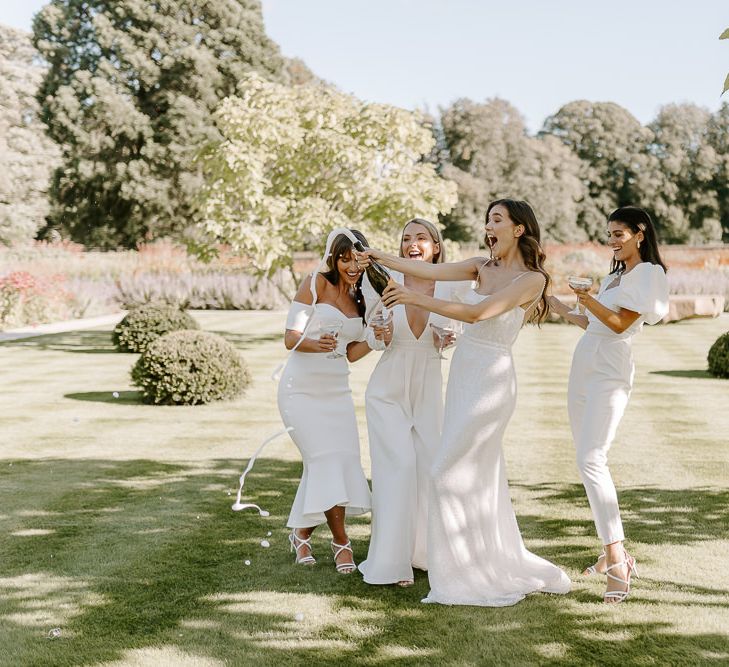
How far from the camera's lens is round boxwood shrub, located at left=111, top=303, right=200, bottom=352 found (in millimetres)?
18047

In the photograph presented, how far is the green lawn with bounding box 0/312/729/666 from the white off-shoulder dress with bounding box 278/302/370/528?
1.67ft

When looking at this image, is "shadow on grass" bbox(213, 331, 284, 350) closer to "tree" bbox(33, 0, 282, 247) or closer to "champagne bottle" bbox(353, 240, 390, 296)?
"champagne bottle" bbox(353, 240, 390, 296)

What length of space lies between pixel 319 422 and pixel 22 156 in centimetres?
4423

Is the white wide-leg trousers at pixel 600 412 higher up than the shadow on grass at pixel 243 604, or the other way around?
the white wide-leg trousers at pixel 600 412

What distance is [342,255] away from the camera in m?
5.75

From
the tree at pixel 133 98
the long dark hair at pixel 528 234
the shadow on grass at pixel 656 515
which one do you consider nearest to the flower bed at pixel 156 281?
the tree at pixel 133 98

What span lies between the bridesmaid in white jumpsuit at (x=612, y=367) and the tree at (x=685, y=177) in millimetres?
55175

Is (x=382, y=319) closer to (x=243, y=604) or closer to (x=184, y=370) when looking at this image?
(x=243, y=604)

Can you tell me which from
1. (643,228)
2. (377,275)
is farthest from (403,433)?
(643,228)

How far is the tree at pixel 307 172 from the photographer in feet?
62.7

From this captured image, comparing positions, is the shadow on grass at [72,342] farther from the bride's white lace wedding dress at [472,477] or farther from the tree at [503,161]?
the tree at [503,161]

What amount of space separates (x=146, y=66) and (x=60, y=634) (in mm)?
43649

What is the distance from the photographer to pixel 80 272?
1291 inches

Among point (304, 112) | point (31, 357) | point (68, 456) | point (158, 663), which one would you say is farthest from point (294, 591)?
point (304, 112)
